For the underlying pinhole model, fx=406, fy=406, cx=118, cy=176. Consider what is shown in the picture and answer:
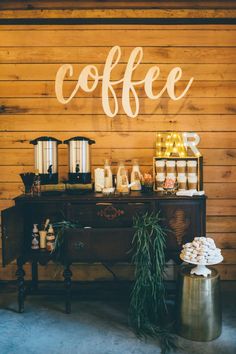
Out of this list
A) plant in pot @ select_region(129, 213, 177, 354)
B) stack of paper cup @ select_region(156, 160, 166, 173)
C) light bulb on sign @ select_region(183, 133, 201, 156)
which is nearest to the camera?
plant in pot @ select_region(129, 213, 177, 354)

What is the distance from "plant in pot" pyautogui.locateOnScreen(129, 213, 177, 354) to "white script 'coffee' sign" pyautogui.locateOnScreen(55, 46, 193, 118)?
1.24 meters

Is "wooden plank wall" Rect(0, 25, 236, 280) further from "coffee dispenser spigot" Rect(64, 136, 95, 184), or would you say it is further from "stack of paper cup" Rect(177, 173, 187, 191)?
"stack of paper cup" Rect(177, 173, 187, 191)

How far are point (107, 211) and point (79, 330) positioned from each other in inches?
38.3

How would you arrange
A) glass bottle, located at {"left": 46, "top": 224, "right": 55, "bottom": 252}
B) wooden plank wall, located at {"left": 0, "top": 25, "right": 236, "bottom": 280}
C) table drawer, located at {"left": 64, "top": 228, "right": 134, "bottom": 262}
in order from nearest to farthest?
table drawer, located at {"left": 64, "top": 228, "right": 134, "bottom": 262}, glass bottle, located at {"left": 46, "top": 224, "right": 55, "bottom": 252}, wooden plank wall, located at {"left": 0, "top": 25, "right": 236, "bottom": 280}

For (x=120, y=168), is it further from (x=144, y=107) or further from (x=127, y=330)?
(x=127, y=330)

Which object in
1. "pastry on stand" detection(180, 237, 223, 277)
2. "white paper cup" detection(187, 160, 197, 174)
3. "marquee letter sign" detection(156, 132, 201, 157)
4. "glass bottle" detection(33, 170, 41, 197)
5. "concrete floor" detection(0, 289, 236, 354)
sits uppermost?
"marquee letter sign" detection(156, 132, 201, 157)

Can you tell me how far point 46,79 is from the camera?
3.99 m

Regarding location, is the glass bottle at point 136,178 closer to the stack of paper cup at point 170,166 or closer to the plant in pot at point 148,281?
the stack of paper cup at point 170,166

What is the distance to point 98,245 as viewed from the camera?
3426 mm

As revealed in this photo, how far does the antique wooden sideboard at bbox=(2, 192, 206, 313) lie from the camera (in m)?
3.41

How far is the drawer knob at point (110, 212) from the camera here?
345 cm

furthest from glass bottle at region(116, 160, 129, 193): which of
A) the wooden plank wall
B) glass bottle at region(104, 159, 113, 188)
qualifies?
the wooden plank wall

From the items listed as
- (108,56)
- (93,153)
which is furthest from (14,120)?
(108,56)
